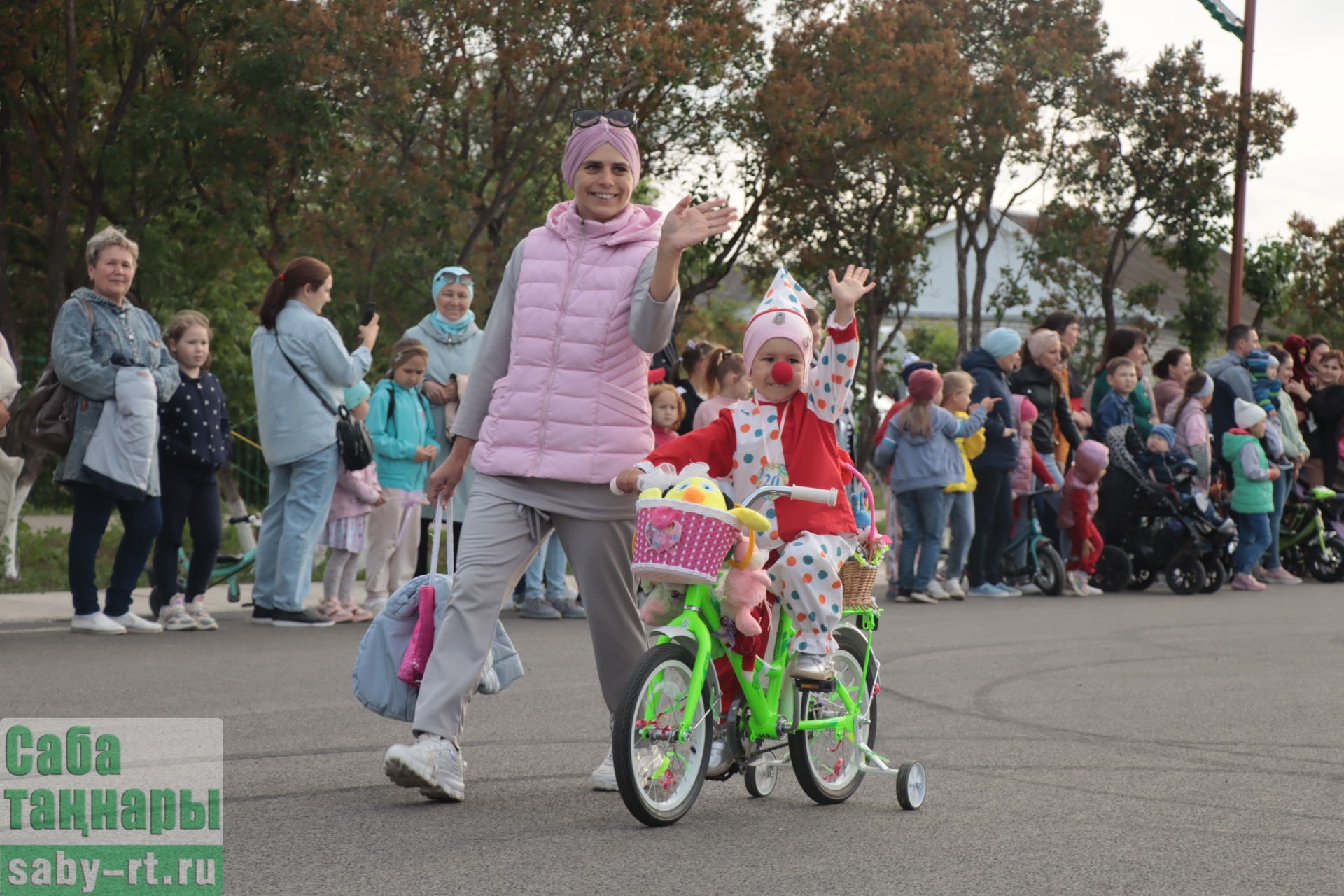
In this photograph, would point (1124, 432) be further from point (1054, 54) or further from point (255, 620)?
point (1054, 54)

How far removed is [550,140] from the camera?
2095 cm

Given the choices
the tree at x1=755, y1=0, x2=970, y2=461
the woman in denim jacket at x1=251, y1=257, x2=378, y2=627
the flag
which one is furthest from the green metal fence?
the flag

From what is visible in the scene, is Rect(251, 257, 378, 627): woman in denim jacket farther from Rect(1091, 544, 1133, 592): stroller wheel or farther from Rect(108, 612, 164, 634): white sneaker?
Rect(1091, 544, 1133, 592): stroller wheel

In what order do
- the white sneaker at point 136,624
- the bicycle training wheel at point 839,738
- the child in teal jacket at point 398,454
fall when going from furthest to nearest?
1. the child in teal jacket at point 398,454
2. the white sneaker at point 136,624
3. the bicycle training wheel at point 839,738

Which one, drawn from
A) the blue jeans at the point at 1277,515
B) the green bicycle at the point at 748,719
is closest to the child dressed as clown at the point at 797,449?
the green bicycle at the point at 748,719

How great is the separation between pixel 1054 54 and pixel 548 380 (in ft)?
75.0

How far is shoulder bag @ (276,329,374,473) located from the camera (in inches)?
400

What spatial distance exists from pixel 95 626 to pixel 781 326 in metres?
5.77

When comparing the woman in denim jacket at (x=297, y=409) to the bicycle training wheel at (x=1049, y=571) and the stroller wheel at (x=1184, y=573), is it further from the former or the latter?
the stroller wheel at (x=1184, y=573)

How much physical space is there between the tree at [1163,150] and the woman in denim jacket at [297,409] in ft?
67.5

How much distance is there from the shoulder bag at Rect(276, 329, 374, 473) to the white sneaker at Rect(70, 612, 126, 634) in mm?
1715

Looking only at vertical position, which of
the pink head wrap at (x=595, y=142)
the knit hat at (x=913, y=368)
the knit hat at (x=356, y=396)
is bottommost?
the knit hat at (x=356, y=396)

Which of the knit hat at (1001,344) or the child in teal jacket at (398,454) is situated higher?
the knit hat at (1001,344)

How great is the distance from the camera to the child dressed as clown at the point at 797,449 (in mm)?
5121
